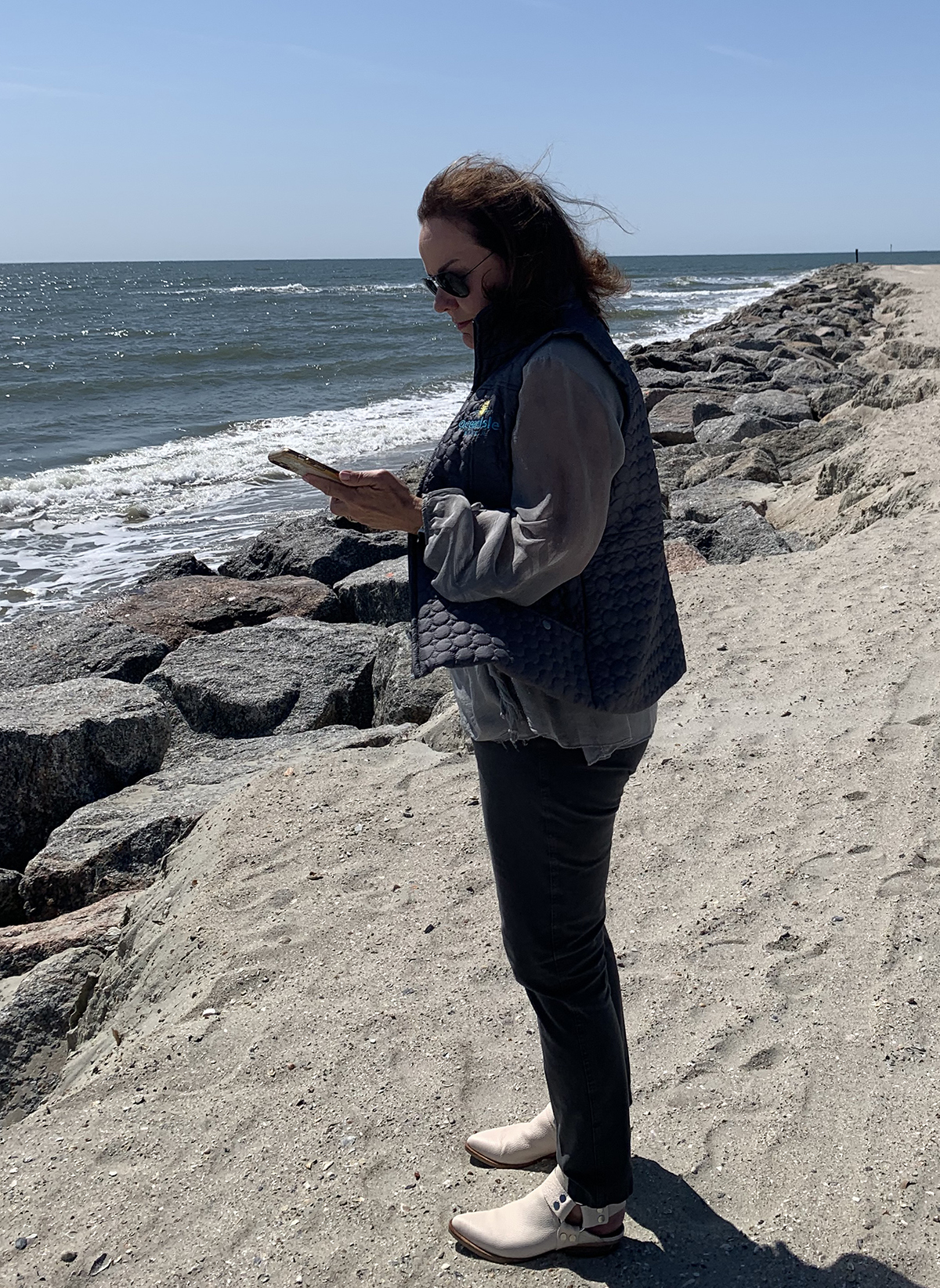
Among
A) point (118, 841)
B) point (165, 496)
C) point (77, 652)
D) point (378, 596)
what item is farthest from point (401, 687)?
point (165, 496)

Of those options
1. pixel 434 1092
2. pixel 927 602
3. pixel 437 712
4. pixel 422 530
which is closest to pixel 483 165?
pixel 422 530

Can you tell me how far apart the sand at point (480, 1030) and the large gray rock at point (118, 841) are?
13.2 inches

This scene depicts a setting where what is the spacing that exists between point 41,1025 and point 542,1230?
6.37 feet

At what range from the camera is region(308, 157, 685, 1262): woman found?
5.16ft

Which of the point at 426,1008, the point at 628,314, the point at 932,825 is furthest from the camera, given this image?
the point at 628,314

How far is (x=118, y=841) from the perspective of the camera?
408 centimetres

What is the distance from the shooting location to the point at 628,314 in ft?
132

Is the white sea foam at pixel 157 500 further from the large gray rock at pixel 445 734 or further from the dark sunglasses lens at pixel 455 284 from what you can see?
the dark sunglasses lens at pixel 455 284

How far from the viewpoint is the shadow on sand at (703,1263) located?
1.93 m

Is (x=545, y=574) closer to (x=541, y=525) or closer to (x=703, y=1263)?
(x=541, y=525)

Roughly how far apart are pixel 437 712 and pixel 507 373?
10.5 ft

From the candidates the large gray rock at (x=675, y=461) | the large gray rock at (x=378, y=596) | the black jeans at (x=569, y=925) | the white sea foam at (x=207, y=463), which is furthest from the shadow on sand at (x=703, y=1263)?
the white sea foam at (x=207, y=463)

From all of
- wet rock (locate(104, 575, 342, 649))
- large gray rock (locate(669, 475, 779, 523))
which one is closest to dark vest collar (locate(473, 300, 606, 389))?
wet rock (locate(104, 575, 342, 649))

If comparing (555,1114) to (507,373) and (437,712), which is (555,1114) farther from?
(437,712)
